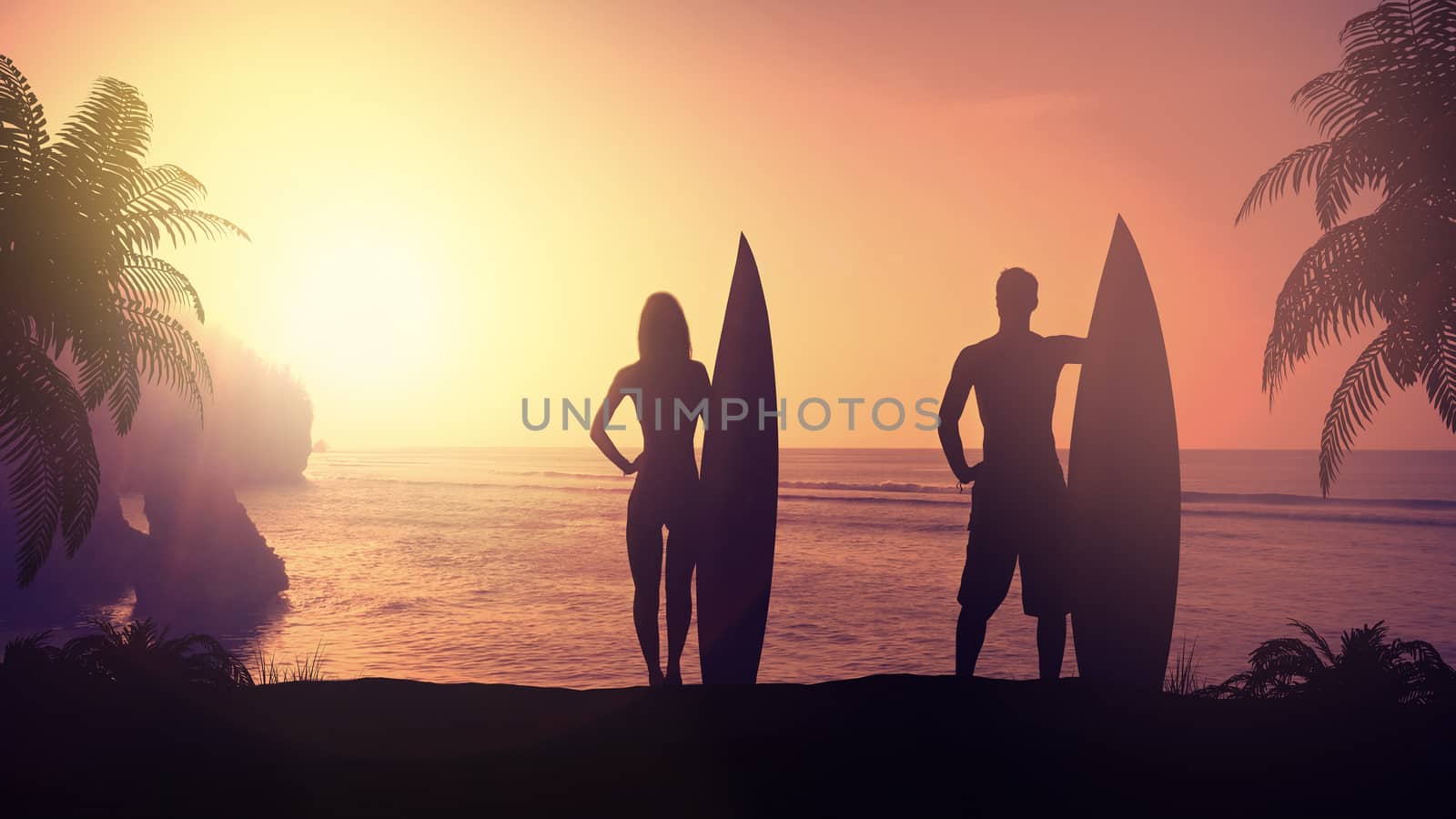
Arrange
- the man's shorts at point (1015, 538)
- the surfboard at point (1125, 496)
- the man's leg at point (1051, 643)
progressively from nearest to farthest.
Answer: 1. the man's shorts at point (1015, 538)
2. the man's leg at point (1051, 643)
3. the surfboard at point (1125, 496)

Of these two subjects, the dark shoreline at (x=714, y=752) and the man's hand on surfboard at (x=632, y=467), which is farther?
the man's hand on surfboard at (x=632, y=467)

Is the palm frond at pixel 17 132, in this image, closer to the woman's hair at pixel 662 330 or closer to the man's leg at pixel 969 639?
the woman's hair at pixel 662 330

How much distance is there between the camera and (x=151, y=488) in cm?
1925

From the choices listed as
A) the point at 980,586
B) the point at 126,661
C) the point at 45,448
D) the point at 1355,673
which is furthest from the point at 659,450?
the point at 45,448

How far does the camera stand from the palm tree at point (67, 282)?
763 centimetres

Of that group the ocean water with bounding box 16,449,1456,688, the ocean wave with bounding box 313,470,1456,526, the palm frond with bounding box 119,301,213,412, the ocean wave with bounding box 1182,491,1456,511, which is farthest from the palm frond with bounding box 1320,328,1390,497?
the ocean wave with bounding box 1182,491,1456,511

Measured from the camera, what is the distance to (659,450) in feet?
19.9

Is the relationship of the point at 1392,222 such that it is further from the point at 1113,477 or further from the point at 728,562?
the point at 728,562

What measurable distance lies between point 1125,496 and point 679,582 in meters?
3.21

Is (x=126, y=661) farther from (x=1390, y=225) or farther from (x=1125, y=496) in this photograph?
(x=1390, y=225)

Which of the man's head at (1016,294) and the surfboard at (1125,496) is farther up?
the man's head at (1016,294)

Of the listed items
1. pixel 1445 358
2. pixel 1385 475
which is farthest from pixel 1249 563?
pixel 1385 475

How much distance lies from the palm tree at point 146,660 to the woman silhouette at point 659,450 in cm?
Result: 295

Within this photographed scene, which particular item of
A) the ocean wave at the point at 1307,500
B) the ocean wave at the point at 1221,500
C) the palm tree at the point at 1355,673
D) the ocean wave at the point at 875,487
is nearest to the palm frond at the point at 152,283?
the palm tree at the point at 1355,673
